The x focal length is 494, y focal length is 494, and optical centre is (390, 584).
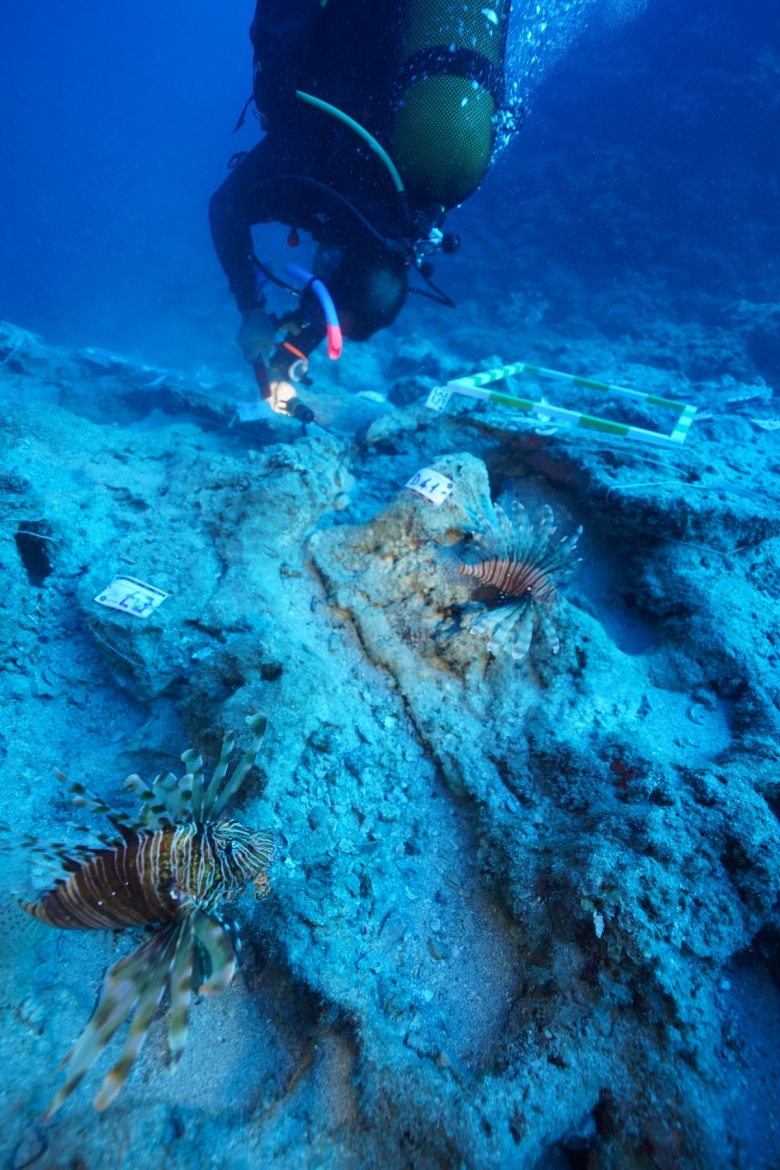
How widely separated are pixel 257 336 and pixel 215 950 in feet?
15.6

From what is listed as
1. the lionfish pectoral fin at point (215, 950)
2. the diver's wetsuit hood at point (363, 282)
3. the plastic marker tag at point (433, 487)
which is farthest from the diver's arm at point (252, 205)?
the lionfish pectoral fin at point (215, 950)

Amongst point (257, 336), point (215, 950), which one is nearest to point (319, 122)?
point (257, 336)

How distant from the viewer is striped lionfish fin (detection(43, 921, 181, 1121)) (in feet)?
3.63

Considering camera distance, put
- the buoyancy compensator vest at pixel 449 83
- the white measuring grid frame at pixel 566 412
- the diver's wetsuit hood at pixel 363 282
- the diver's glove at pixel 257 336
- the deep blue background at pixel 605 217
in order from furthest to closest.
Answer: the deep blue background at pixel 605 217 → the diver's glove at pixel 257 336 → the diver's wetsuit hood at pixel 363 282 → the white measuring grid frame at pixel 566 412 → the buoyancy compensator vest at pixel 449 83

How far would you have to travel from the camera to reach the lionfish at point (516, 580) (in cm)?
239

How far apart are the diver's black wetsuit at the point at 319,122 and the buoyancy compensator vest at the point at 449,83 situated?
20 cm

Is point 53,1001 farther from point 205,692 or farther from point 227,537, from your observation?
point 227,537

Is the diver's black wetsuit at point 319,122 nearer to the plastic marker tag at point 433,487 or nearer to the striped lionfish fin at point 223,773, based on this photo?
the plastic marker tag at point 433,487

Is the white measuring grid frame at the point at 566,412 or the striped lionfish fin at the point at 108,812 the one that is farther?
the white measuring grid frame at the point at 566,412

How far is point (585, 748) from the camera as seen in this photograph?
2189 millimetres

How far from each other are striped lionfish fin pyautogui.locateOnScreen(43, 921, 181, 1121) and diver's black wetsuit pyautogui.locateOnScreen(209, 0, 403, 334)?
4564mm

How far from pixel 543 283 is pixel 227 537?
1576 cm

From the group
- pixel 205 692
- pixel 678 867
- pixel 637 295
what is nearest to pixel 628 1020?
pixel 678 867

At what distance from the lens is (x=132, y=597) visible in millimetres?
2705
